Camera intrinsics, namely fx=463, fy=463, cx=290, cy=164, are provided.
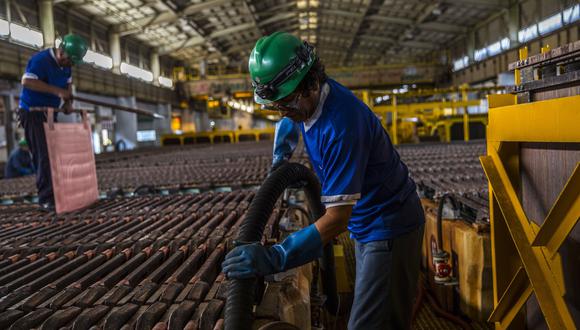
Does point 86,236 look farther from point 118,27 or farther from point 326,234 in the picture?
point 118,27

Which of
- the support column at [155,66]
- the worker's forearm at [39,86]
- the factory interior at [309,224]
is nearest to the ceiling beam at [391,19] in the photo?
the support column at [155,66]

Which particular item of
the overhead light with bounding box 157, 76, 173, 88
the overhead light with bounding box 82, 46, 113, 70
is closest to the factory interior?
the overhead light with bounding box 82, 46, 113, 70

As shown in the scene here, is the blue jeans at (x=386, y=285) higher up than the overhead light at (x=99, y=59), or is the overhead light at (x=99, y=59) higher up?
the overhead light at (x=99, y=59)

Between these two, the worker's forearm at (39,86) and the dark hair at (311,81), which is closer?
the dark hair at (311,81)

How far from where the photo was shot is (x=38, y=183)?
145 inches

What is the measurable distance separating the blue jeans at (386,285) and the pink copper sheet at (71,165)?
104 inches

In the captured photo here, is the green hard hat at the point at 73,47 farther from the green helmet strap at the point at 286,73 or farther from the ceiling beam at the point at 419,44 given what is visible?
the ceiling beam at the point at 419,44

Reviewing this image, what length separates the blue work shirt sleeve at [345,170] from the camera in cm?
161

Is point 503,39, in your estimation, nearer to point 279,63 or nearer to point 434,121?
point 434,121

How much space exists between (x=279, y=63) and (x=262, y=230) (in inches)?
23.5

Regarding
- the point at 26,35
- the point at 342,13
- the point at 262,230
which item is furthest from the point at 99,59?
the point at 262,230

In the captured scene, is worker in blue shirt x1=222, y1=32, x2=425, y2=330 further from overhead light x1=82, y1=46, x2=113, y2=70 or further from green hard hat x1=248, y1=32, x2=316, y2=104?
overhead light x1=82, y1=46, x2=113, y2=70

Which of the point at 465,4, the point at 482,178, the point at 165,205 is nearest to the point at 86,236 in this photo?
the point at 165,205

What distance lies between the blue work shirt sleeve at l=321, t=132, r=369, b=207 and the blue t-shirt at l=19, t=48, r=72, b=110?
9.62 ft
